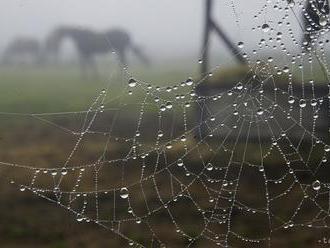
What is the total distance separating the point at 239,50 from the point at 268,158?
1.22 feet

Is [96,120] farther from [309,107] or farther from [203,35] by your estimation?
[309,107]

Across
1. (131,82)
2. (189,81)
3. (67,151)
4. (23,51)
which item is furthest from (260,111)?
(23,51)

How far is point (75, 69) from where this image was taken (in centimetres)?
135

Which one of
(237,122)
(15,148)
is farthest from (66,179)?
(237,122)

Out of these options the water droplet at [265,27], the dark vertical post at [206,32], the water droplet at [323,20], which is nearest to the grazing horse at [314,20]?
the water droplet at [323,20]

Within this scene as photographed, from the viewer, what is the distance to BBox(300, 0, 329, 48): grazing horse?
4.72 ft

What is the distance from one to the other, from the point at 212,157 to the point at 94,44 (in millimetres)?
449

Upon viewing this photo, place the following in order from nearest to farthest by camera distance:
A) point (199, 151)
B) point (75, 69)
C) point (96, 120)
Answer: point (75, 69), point (96, 120), point (199, 151)

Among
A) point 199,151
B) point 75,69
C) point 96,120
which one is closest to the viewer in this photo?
point 75,69

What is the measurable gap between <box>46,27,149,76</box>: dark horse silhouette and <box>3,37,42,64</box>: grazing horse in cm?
3

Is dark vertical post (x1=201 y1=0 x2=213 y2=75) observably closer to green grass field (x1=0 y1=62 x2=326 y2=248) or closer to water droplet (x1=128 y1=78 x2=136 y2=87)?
green grass field (x1=0 y1=62 x2=326 y2=248)

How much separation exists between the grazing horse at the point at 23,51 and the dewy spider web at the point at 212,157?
13 cm

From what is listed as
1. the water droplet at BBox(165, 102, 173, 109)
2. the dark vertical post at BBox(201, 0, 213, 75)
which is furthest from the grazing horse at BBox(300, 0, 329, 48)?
the water droplet at BBox(165, 102, 173, 109)

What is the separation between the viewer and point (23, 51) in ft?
4.29
